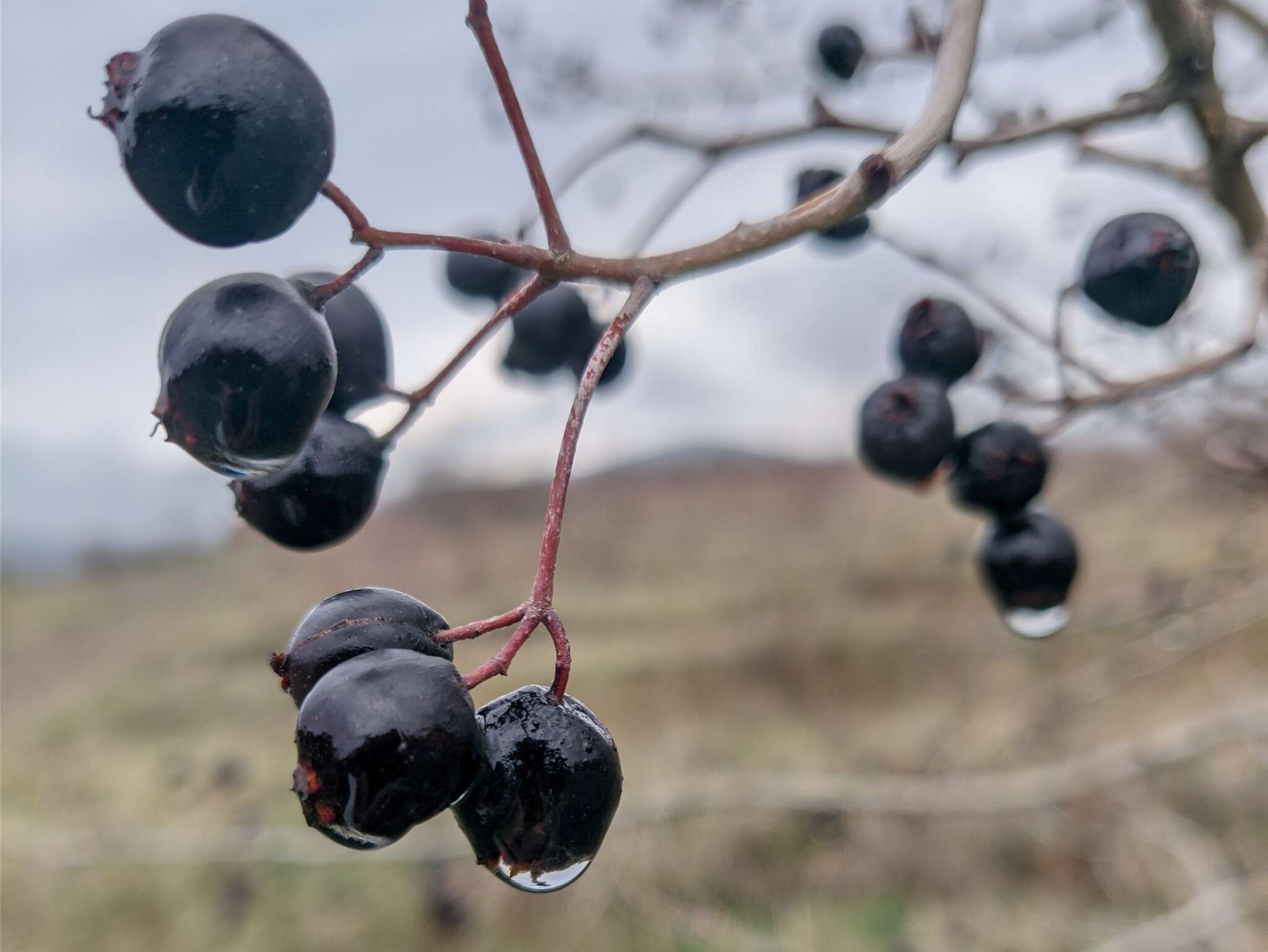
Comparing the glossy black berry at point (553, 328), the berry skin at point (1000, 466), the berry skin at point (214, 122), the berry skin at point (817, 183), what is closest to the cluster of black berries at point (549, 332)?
the glossy black berry at point (553, 328)

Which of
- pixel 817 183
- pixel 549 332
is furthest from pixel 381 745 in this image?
pixel 817 183

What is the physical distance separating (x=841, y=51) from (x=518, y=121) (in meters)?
1.03

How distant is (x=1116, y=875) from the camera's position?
12.4 feet

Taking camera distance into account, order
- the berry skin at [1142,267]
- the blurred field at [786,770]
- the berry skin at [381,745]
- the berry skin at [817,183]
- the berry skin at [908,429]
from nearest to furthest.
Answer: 1. the berry skin at [381,745]
2. the berry skin at [1142,267]
3. the berry skin at [908,429]
4. the berry skin at [817,183]
5. the blurred field at [786,770]

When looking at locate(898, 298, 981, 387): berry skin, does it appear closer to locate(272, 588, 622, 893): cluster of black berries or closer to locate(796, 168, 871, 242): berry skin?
locate(796, 168, 871, 242): berry skin

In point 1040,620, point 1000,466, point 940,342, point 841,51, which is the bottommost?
point 1040,620

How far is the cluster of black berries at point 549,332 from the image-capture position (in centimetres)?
111

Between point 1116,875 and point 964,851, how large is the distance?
0.56 metres

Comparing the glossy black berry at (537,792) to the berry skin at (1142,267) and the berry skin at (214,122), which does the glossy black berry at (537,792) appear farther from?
the berry skin at (1142,267)

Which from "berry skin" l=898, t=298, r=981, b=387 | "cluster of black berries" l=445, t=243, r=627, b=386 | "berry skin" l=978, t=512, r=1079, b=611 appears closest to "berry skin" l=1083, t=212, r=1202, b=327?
"berry skin" l=898, t=298, r=981, b=387

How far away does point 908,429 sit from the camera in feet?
3.38

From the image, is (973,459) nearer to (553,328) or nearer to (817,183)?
(817,183)

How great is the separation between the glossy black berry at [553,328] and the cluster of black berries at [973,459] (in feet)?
1.09

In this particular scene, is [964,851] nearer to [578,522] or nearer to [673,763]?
[673,763]
